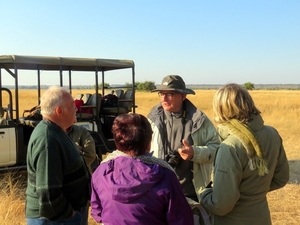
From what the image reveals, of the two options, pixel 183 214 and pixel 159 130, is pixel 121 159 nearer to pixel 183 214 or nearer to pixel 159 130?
pixel 183 214

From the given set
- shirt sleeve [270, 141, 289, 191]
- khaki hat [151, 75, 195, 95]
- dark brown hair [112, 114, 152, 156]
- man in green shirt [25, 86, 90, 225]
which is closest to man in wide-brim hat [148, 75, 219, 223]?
khaki hat [151, 75, 195, 95]

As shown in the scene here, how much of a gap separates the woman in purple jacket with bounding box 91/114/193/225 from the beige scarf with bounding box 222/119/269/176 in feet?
1.68

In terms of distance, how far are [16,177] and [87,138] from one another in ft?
8.62

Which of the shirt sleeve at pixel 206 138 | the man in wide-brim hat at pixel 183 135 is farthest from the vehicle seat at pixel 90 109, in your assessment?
the shirt sleeve at pixel 206 138

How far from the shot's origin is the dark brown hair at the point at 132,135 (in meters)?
1.85

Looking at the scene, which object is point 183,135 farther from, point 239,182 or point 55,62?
point 55,62

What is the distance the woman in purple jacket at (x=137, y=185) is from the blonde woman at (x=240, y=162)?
407 mm

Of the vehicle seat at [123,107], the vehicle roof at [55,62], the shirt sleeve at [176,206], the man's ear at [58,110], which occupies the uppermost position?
the vehicle roof at [55,62]

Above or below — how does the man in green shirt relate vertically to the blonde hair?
below

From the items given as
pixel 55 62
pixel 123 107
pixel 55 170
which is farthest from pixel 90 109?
pixel 55 170

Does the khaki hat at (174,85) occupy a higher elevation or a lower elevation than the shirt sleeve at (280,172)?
higher

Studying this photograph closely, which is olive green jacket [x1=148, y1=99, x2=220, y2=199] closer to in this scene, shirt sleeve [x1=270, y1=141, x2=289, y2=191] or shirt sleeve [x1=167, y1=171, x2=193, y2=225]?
shirt sleeve [x1=270, y1=141, x2=289, y2=191]

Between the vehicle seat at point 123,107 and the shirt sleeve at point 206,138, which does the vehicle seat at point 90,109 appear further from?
the shirt sleeve at point 206,138

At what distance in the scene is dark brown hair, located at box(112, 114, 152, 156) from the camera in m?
1.85
